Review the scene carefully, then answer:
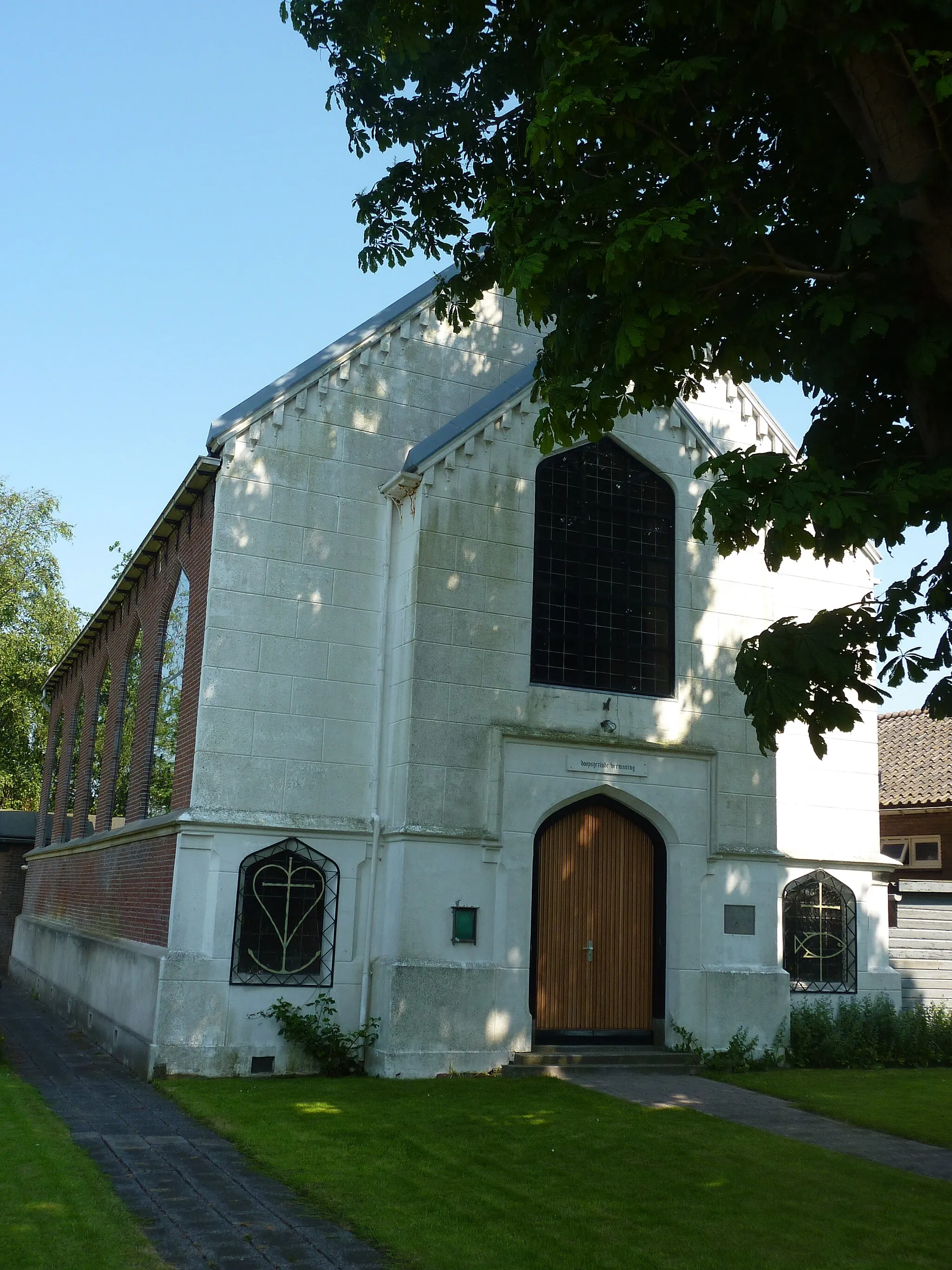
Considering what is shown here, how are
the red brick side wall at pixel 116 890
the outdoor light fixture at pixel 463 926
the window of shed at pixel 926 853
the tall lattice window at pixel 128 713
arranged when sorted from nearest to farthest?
the outdoor light fixture at pixel 463 926, the red brick side wall at pixel 116 890, the tall lattice window at pixel 128 713, the window of shed at pixel 926 853

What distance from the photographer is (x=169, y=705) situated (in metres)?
18.0

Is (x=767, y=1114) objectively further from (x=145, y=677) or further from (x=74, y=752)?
(x=74, y=752)

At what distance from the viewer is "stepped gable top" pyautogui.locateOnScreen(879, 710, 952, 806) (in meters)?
26.0

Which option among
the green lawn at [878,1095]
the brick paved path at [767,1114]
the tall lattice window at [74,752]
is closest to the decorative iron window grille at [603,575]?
the brick paved path at [767,1114]

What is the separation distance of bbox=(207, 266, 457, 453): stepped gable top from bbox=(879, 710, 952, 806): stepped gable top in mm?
14721

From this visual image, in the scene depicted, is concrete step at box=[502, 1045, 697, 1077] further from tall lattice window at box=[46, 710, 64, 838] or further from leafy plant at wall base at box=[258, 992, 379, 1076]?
tall lattice window at box=[46, 710, 64, 838]

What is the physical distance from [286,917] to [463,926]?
84.5 inches

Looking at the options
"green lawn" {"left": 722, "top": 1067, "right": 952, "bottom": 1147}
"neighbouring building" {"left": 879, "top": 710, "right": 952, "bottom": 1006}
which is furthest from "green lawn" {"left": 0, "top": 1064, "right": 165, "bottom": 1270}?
"neighbouring building" {"left": 879, "top": 710, "right": 952, "bottom": 1006}

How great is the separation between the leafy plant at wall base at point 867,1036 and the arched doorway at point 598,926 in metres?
2.09

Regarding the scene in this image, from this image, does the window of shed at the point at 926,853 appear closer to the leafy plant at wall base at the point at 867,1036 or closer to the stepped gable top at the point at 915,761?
the stepped gable top at the point at 915,761

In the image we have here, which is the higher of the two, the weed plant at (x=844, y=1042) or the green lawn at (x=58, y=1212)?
the weed plant at (x=844, y=1042)

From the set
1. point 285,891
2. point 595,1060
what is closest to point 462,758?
point 285,891

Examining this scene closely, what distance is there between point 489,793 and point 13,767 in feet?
97.4

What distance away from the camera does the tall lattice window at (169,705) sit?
16.9m
